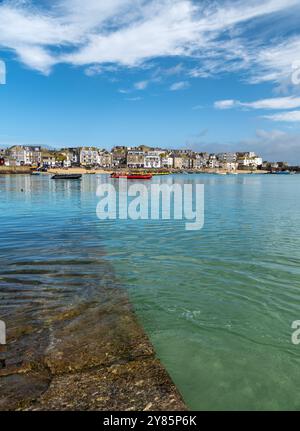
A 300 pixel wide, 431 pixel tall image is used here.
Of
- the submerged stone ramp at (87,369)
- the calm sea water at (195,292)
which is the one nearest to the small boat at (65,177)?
the calm sea water at (195,292)

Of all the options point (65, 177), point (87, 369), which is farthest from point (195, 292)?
point (65, 177)

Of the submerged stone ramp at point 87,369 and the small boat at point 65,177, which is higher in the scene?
the small boat at point 65,177

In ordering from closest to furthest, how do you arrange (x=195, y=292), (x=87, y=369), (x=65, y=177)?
(x=87, y=369), (x=195, y=292), (x=65, y=177)

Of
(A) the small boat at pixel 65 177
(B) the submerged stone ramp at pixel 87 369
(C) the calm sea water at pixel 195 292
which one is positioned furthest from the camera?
(A) the small boat at pixel 65 177

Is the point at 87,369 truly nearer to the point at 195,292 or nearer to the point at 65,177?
the point at 195,292

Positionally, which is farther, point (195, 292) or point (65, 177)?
point (65, 177)

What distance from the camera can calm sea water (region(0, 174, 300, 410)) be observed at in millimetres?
6633

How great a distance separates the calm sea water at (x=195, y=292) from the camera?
6633 mm

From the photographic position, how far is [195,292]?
1102cm

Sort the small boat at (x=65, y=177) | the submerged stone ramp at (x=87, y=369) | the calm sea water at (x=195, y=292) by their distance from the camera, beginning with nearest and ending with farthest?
the submerged stone ramp at (x=87, y=369) < the calm sea water at (x=195, y=292) < the small boat at (x=65, y=177)

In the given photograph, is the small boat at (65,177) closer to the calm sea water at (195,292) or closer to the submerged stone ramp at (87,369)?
the calm sea water at (195,292)

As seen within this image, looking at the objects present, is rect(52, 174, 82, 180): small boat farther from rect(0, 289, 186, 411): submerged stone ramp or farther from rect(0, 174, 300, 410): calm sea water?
rect(0, 289, 186, 411): submerged stone ramp

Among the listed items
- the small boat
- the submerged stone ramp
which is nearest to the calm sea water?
the submerged stone ramp
